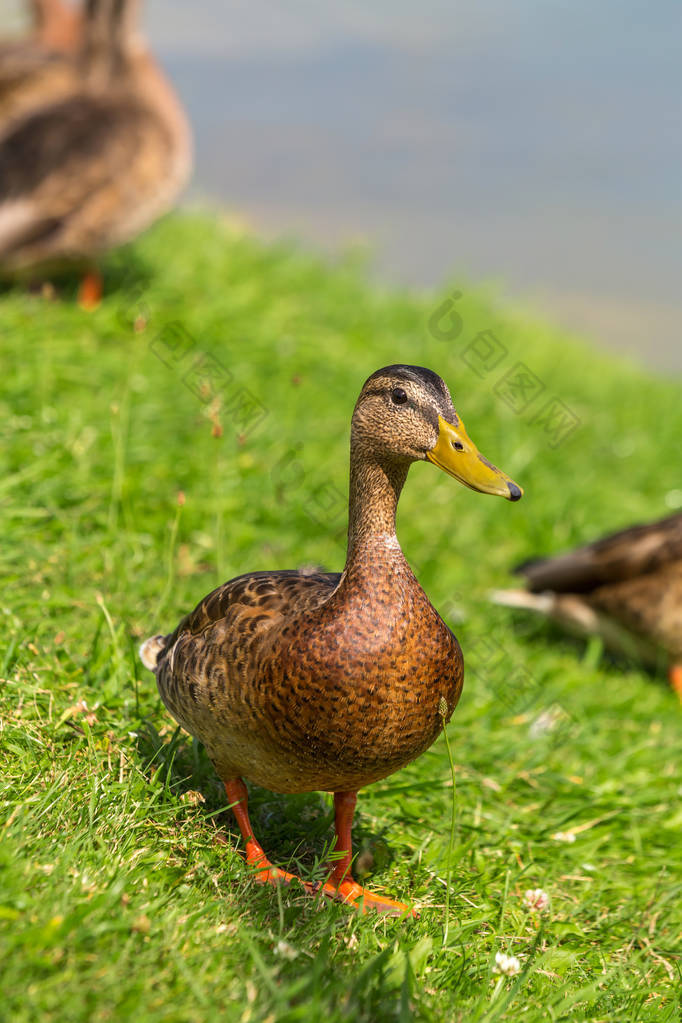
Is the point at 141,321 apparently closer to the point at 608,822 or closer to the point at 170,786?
the point at 170,786

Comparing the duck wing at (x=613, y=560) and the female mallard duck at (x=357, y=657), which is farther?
the duck wing at (x=613, y=560)

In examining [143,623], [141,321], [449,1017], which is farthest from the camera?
[143,623]

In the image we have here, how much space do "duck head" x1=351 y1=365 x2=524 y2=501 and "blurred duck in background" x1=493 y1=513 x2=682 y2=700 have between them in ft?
10.1

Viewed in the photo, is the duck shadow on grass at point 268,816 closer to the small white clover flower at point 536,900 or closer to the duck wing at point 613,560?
the small white clover flower at point 536,900

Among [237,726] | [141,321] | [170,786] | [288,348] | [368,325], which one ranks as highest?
[141,321]

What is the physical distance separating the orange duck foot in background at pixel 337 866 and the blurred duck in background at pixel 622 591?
2.77m

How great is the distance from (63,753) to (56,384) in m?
2.79

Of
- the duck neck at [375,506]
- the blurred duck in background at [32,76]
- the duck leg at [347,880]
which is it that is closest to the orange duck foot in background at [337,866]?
the duck leg at [347,880]

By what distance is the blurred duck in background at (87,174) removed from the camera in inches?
242

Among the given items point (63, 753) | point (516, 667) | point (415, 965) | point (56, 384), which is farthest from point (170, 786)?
point (56, 384)

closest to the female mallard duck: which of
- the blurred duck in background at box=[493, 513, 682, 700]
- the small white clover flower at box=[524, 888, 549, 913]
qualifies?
the small white clover flower at box=[524, 888, 549, 913]

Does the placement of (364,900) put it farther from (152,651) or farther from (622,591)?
(622,591)

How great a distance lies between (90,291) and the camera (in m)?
6.43

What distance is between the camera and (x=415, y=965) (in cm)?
235
